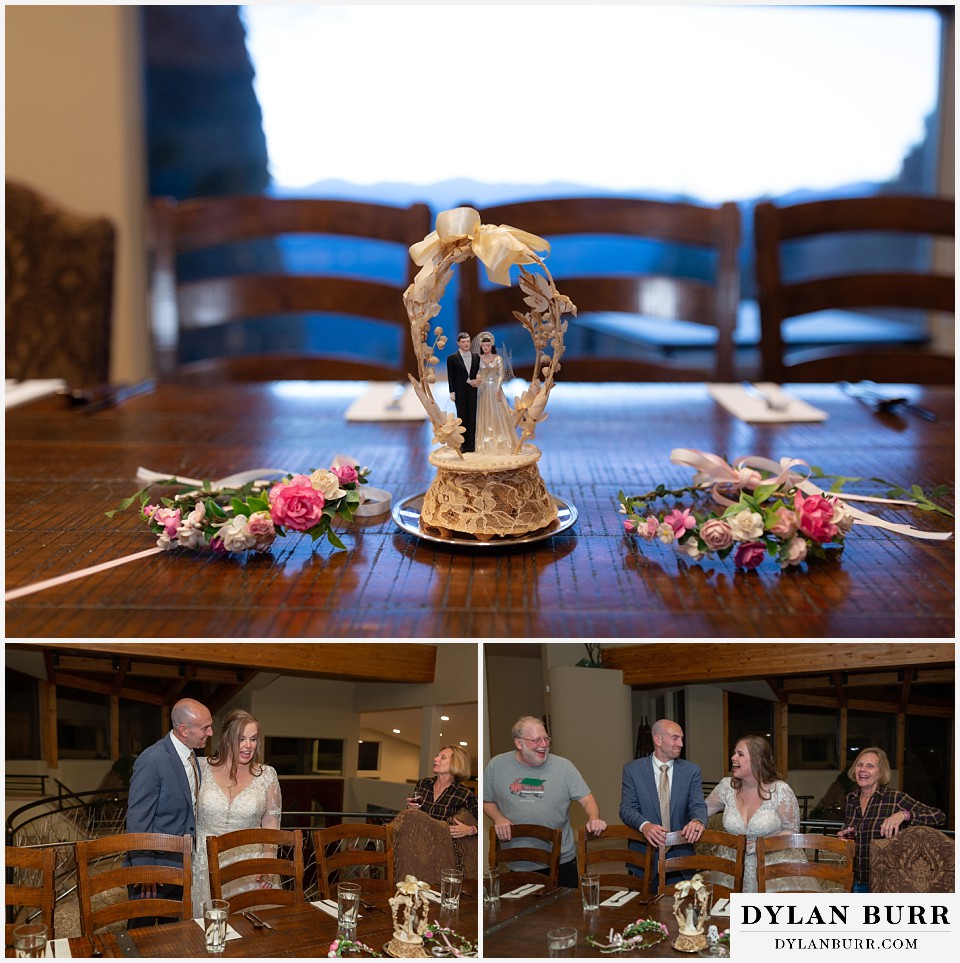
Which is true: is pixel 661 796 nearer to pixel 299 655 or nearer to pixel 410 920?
pixel 410 920

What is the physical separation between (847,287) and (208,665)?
71.8 inches

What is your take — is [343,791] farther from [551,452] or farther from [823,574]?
[551,452]

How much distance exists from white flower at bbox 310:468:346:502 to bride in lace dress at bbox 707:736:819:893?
0.46 meters

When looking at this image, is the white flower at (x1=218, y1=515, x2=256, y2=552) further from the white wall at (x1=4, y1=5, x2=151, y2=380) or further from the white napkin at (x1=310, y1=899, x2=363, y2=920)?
the white wall at (x1=4, y1=5, x2=151, y2=380)

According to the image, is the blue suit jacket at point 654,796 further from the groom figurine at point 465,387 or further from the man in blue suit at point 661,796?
the groom figurine at point 465,387

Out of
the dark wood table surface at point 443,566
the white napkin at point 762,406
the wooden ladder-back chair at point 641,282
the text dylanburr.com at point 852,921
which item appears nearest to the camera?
the dark wood table surface at point 443,566

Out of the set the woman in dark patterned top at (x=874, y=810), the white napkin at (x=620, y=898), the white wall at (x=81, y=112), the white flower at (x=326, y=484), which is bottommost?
the white napkin at (x=620, y=898)

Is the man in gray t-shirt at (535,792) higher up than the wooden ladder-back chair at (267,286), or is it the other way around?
the wooden ladder-back chair at (267,286)

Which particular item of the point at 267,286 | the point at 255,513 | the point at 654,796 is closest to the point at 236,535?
the point at 255,513

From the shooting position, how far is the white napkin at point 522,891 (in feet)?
3.55

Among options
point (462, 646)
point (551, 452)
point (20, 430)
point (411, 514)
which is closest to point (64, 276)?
point (20, 430)

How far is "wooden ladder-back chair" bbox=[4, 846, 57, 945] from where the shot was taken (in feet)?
3.51

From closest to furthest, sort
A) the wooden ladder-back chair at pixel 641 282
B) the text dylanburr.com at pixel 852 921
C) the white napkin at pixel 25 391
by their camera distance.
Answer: the text dylanburr.com at pixel 852 921
the white napkin at pixel 25 391
the wooden ladder-back chair at pixel 641 282

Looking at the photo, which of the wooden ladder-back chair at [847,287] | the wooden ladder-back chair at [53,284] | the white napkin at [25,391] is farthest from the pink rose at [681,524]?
the wooden ladder-back chair at [53,284]
